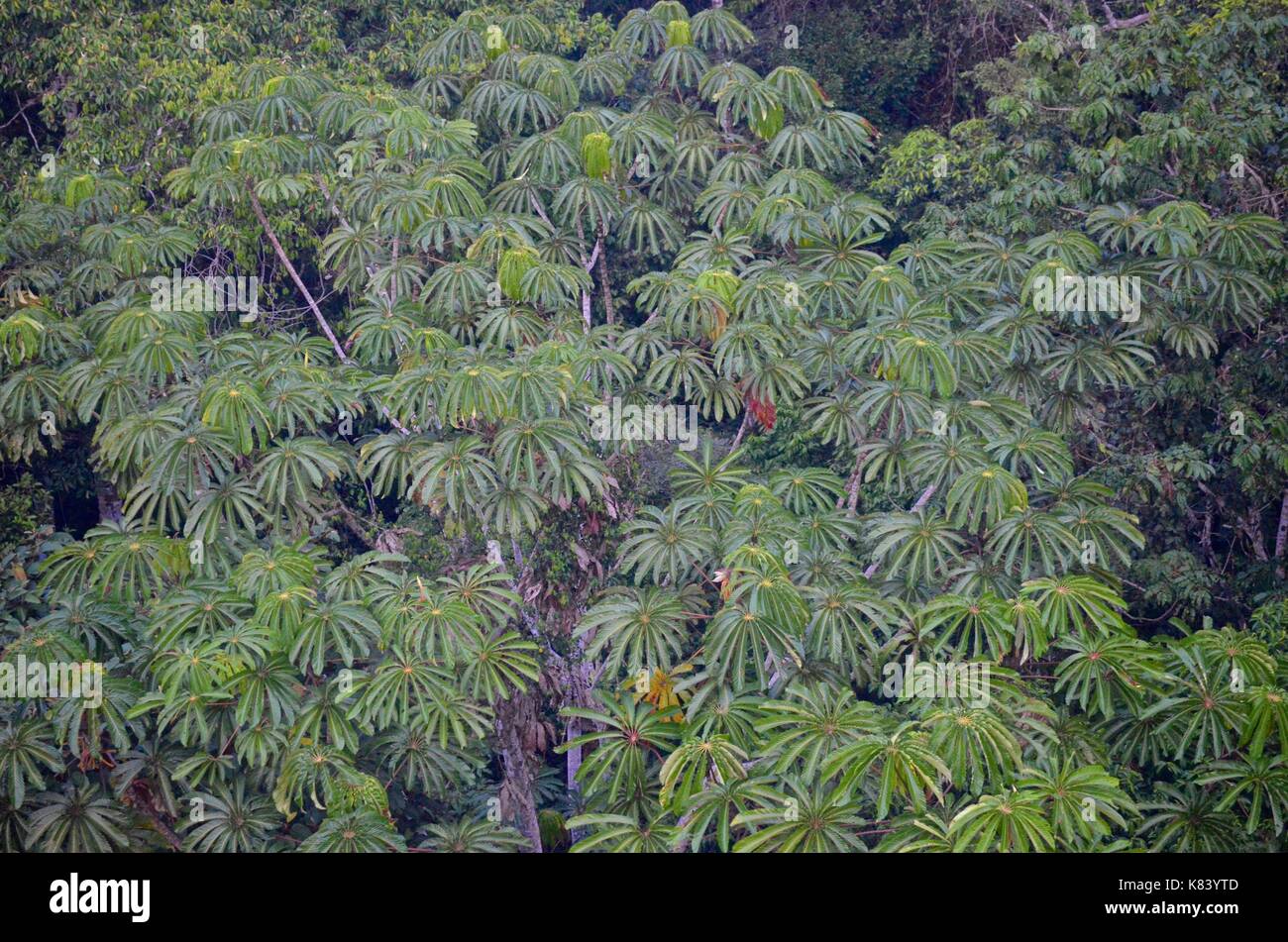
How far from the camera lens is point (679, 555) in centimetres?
903

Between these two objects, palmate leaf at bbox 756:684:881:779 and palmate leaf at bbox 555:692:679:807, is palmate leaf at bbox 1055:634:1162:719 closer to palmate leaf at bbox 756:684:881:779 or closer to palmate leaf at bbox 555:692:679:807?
palmate leaf at bbox 756:684:881:779

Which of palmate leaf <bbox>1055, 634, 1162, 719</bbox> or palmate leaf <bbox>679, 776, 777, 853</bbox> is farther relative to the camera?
palmate leaf <bbox>1055, 634, 1162, 719</bbox>

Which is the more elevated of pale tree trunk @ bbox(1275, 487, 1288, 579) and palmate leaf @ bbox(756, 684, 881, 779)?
pale tree trunk @ bbox(1275, 487, 1288, 579)

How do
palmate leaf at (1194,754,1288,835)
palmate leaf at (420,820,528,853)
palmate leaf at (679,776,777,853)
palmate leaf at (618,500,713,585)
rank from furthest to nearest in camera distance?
palmate leaf at (618,500,713,585) < palmate leaf at (420,820,528,853) < palmate leaf at (1194,754,1288,835) < palmate leaf at (679,776,777,853)

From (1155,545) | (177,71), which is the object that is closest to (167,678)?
(177,71)

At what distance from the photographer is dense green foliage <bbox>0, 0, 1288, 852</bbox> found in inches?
310

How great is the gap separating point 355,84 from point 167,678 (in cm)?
754

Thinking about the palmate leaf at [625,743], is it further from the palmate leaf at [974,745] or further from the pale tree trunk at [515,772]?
the palmate leaf at [974,745]

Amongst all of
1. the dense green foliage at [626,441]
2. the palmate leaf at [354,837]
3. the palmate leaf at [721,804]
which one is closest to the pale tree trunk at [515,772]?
the dense green foliage at [626,441]

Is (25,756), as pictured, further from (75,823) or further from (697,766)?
(697,766)

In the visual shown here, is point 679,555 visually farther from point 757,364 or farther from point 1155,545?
point 1155,545

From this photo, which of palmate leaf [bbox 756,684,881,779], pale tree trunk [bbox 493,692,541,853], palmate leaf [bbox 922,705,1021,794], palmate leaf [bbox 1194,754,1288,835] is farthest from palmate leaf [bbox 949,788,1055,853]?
pale tree trunk [bbox 493,692,541,853]

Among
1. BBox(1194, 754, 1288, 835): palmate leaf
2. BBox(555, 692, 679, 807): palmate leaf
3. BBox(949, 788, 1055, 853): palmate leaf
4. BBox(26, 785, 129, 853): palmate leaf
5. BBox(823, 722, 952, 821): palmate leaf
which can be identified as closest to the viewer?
BBox(949, 788, 1055, 853): palmate leaf

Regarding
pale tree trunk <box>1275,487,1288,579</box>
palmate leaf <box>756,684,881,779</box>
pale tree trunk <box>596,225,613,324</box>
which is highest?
pale tree trunk <box>596,225,613,324</box>
